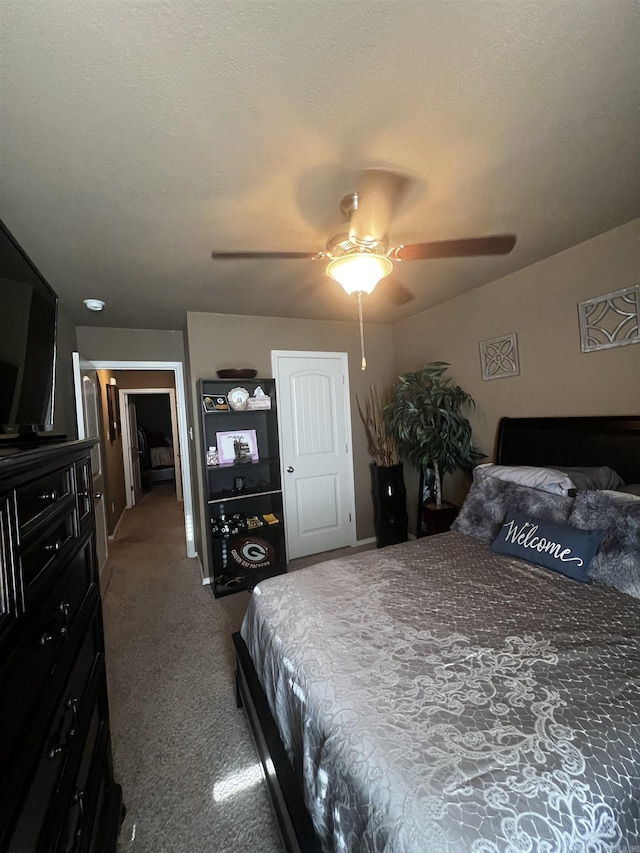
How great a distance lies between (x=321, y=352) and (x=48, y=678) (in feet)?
10.6

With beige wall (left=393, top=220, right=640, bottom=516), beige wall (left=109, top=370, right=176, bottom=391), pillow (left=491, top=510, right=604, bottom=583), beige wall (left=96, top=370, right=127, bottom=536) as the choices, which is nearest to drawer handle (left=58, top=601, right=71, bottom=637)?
pillow (left=491, top=510, right=604, bottom=583)

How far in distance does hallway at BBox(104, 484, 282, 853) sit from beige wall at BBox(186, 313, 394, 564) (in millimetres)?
826

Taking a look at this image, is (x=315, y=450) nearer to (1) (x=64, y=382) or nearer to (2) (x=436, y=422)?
(2) (x=436, y=422)

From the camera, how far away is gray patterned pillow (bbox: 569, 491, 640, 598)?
1.48m

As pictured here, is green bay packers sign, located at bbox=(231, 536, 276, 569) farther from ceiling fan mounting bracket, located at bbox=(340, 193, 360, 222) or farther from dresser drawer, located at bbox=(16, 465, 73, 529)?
ceiling fan mounting bracket, located at bbox=(340, 193, 360, 222)

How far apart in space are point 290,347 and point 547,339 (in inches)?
87.6

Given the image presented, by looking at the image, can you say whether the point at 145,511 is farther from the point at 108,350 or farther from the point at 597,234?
the point at 597,234

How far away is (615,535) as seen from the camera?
5.15ft

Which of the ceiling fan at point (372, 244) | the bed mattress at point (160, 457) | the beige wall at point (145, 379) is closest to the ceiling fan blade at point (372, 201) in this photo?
the ceiling fan at point (372, 244)

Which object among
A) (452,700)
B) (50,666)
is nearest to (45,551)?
(50,666)

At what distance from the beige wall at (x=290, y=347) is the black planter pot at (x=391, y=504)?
0.43m

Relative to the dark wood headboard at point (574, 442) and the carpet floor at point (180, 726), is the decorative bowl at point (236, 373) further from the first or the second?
the dark wood headboard at point (574, 442)

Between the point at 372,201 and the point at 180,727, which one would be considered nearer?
the point at 372,201

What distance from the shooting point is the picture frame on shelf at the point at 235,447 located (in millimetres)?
3277
